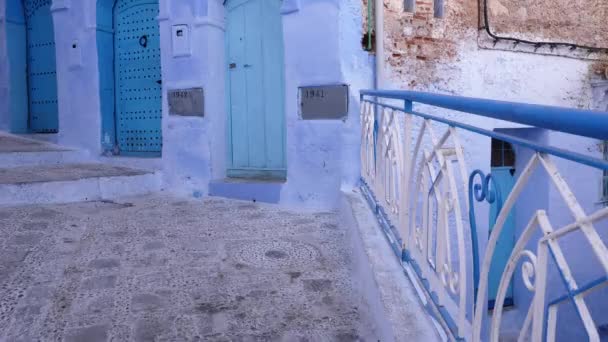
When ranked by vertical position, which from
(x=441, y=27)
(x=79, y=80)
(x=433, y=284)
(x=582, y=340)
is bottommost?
(x=582, y=340)

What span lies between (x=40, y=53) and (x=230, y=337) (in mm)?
7704

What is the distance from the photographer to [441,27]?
5859mm

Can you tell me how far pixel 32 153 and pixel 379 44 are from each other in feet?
16.0

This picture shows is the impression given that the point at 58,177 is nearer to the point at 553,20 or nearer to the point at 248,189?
the point at 248,189

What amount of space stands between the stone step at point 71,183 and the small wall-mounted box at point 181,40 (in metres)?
1.64

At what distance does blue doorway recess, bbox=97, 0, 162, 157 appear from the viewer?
22.6ft

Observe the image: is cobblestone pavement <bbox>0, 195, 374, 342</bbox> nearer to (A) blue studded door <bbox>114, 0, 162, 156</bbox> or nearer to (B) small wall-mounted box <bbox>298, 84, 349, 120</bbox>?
(B) small wall-mounted box <bbox>298, 84, 349, 120</bbox>

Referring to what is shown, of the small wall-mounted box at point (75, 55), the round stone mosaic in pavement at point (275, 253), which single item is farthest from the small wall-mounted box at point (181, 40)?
the round stone mosaic in pavement at point (275, 253)

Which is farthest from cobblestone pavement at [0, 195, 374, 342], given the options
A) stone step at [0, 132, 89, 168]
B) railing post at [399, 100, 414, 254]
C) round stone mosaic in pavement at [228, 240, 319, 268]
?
stone step at [0, 132, 89, 168]

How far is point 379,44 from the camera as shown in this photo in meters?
5.17

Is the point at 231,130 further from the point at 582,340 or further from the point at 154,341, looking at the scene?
the point at 582,340

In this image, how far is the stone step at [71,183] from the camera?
4.89 m

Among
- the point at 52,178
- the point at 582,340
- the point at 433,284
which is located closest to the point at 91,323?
the point at 433,284

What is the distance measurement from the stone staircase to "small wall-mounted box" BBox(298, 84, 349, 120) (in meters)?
2.37
